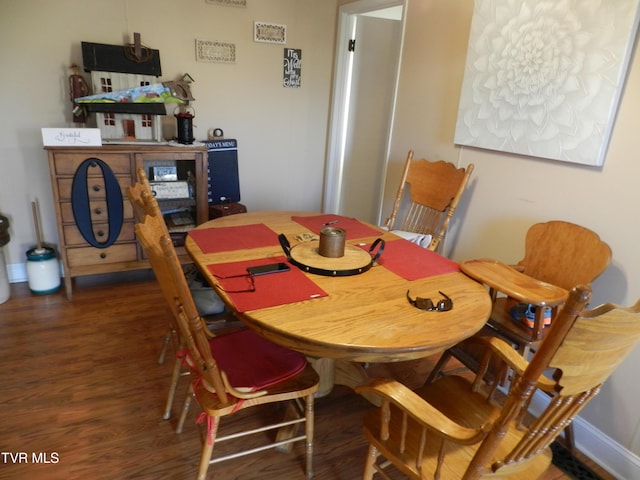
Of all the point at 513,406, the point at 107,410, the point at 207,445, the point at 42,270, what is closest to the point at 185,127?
the point at 42,270

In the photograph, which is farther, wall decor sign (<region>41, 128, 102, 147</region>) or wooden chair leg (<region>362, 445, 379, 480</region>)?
wall decor sign (<region>41, 128, 102, 147</region>)

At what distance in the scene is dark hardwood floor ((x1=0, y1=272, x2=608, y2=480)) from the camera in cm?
164

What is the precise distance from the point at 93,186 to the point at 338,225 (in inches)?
65.3

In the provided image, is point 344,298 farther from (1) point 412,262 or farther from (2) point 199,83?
(2) point 199,83

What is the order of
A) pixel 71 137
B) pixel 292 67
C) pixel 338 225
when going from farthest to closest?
pixel 292 67, pixel 71 137, pixel 338 225

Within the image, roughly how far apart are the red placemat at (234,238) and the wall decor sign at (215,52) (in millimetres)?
1789

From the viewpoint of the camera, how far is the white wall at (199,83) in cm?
271

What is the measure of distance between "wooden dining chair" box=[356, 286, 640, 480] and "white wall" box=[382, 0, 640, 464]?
81cm

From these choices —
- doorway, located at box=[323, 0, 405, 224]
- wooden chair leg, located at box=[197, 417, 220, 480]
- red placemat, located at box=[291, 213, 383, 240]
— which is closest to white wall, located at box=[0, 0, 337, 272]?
doorway, located at box=[323, 0, 405, 224]

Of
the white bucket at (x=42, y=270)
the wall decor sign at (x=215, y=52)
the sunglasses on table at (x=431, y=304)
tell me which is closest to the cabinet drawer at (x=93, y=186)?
the white bucket at (x=42, y=270)

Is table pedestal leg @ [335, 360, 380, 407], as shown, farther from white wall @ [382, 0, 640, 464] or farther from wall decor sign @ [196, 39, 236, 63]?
wall decor sign @ [196, 39, 236, 63]

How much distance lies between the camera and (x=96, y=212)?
2.74 m

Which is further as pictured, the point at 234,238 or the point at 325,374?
the point at 325,374

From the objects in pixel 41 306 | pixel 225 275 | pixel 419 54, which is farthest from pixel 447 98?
pixel 41 306
